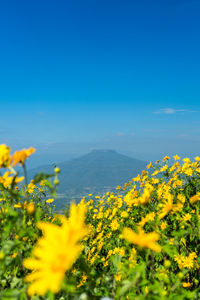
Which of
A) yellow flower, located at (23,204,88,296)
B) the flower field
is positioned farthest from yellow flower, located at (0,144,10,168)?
yellow flower, located at (23,204,88,296)

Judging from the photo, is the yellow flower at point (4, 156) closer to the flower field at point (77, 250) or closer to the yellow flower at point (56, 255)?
the flower field at point (77, 250)

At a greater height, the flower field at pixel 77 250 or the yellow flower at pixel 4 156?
the yellow flower at pixel 4 156

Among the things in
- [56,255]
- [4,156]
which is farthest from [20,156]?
[56,255]

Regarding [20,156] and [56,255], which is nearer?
[56,255]

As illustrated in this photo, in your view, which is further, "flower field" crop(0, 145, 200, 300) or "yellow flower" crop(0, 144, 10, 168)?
"yellow flower" crop(0, 144, 10, 168)

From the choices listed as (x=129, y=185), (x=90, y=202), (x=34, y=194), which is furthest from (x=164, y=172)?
(x=34, y=194)

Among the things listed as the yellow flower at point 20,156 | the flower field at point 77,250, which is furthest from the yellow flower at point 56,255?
the yellow flower at point 20,156

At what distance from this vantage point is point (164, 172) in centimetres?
498

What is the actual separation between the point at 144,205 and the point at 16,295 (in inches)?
40.6

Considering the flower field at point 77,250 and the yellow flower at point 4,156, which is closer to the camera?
the flower field at point 77,250

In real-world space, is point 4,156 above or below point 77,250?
above

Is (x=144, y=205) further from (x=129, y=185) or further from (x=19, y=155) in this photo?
(x=129, y=185)

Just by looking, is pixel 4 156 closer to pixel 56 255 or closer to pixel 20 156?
pixel 20 156

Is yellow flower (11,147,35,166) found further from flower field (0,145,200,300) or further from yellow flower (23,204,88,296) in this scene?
yellow flower (23,204,88,296)
